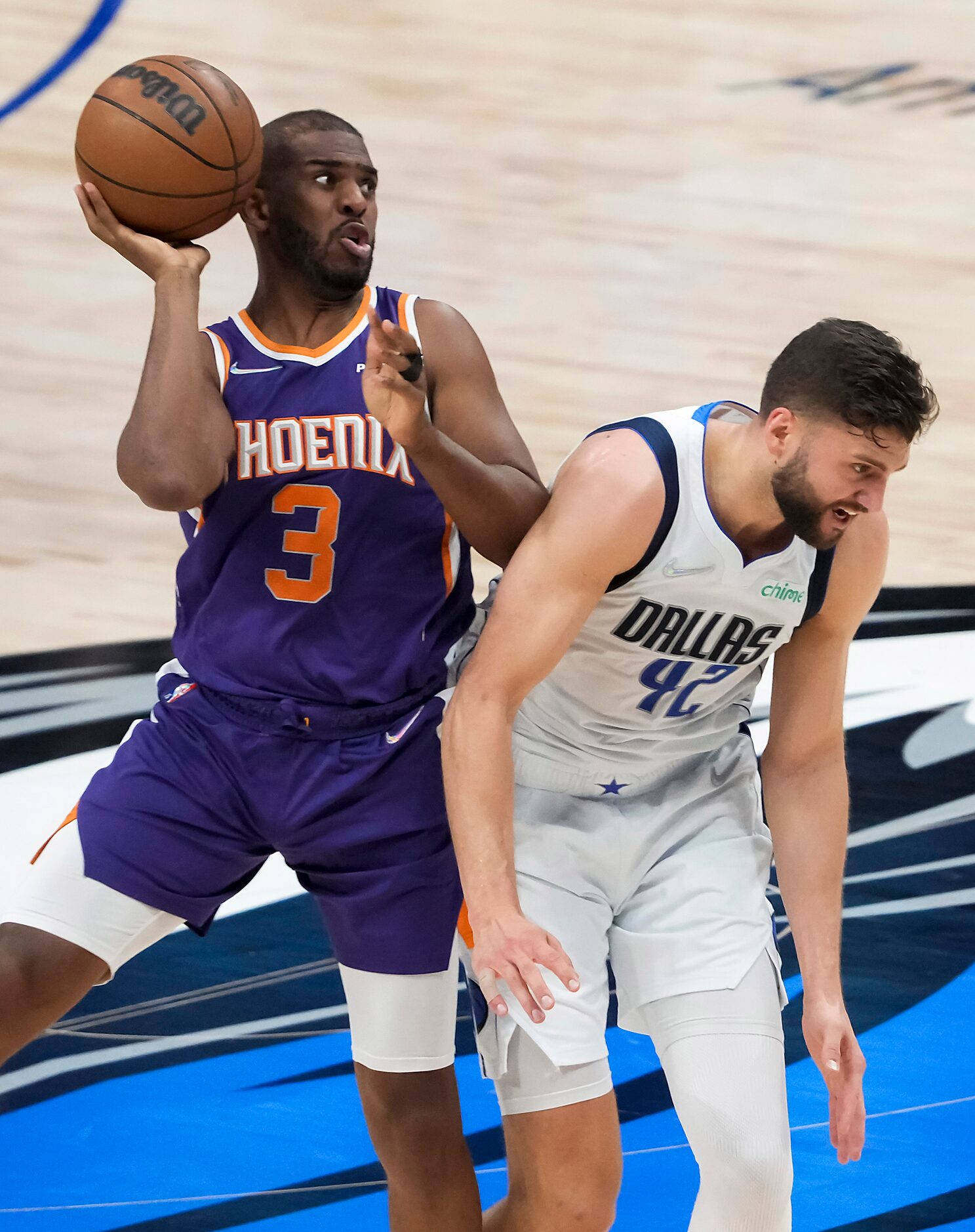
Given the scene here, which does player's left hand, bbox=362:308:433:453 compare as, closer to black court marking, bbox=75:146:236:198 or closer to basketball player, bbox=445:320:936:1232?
basketball player, bbox=445:320:936:1232

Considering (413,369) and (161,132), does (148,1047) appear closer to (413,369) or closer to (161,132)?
(413,369)

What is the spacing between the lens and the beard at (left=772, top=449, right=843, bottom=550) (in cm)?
267

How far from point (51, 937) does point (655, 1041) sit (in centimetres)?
104

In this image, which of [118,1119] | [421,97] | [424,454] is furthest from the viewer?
[421,97]

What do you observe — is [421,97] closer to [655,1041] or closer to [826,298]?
[826,298]

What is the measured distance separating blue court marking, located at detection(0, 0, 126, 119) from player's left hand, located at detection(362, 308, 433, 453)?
657 cm

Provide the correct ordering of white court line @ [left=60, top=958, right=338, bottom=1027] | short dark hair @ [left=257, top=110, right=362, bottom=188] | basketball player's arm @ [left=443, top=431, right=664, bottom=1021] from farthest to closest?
1. white court line @ [left=60, top=958, right=338, bottom=1027]
2. short dark hair @ [left=257, top=110, right=362, bottom=188]
3. basketball player's arm @ [left=443, top=431, right=664, bottom=1021]

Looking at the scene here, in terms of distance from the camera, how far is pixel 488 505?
273cm

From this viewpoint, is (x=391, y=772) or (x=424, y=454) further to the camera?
(x=391, y=772)

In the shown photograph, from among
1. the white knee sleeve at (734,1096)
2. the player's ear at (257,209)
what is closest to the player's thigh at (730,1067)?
the white knee sleeve at (734,1096)

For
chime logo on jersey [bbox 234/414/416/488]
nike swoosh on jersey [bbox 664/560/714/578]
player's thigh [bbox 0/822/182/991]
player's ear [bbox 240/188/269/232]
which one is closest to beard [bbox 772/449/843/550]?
nike swoosh on jersey [bbox 664/560/714/578]

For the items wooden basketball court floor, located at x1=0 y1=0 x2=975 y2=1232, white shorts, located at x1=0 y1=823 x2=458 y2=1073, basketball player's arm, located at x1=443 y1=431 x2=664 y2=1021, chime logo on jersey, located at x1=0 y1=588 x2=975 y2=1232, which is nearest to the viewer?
basketball player's arm, located at x1=443 y1=431 x2=664 y2=1021

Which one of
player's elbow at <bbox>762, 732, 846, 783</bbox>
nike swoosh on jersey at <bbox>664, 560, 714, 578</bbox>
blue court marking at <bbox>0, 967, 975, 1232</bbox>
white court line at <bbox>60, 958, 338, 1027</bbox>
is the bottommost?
white court line at <bbox>60, 958, 338, 1027</bbox>

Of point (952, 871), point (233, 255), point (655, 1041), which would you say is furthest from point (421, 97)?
point (655, 1041)
